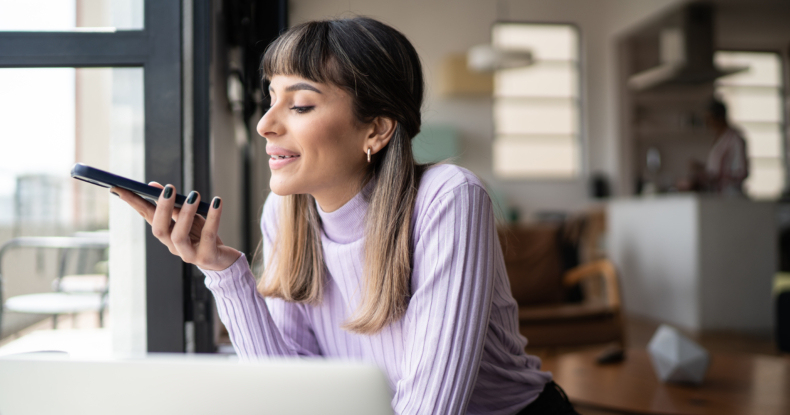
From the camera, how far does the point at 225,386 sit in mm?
472

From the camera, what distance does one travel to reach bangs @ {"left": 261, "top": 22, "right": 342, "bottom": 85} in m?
0.96

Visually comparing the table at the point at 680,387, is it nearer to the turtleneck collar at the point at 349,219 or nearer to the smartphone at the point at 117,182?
the turtleneck collar at the point at 349,219

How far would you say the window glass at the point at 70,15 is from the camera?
3.81ft

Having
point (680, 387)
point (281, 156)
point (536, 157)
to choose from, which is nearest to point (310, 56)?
point (281, 156)

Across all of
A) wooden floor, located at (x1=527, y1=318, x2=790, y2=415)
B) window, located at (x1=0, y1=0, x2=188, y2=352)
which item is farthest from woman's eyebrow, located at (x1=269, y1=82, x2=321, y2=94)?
wooden floor, located at (x1=527, y1=318, x2=790, y2=415)

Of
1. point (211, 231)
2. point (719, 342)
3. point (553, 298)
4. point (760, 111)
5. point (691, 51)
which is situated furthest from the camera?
point (760, 111)

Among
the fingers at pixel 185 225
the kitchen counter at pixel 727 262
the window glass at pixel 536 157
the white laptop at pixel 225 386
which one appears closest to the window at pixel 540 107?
the window glass at pixel 536 157

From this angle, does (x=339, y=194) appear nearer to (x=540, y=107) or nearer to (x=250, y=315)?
(x=250, y=315)

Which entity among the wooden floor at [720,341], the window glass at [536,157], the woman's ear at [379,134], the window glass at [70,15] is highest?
the window glass at [536,157]

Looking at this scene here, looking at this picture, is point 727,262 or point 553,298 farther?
point 727,262

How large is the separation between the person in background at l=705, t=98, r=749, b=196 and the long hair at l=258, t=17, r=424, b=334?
436 cm

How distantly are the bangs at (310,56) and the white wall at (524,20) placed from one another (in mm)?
6139

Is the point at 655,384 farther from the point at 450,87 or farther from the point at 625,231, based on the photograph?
the point at 450,87

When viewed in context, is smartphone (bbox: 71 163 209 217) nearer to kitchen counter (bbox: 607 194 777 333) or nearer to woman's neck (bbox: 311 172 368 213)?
woman's neck (bbox: 311 172 368 213)
